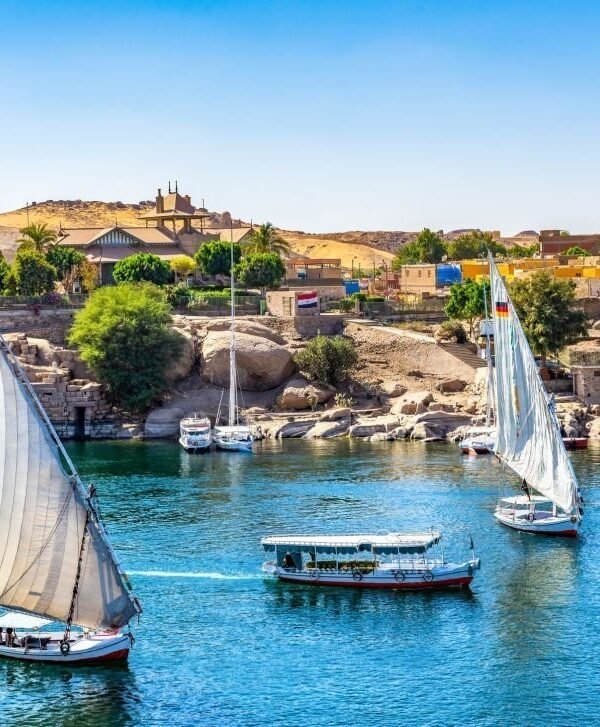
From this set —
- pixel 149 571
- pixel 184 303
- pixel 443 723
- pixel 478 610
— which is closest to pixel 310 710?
pixel 443 723

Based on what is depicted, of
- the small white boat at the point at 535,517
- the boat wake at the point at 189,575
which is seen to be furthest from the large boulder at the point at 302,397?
the boat wake at the point at 189,575

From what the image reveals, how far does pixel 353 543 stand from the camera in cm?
4391

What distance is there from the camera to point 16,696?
35.0 metres

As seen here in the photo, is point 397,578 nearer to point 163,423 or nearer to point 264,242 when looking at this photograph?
point 163,423

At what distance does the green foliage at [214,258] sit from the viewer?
95500 millimetres

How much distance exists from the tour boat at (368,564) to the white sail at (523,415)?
21.8 ft

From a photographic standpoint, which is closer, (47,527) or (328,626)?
(47,527)

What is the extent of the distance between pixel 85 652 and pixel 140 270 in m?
55.7

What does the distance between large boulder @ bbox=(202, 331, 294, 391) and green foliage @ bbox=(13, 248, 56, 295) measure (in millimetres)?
14078

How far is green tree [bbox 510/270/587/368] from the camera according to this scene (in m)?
74.2

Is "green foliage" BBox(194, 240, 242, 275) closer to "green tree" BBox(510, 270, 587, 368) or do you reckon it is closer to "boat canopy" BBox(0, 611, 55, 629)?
"green tree" BBox(510, 270, 587, 368)

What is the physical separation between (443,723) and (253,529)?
1767cm

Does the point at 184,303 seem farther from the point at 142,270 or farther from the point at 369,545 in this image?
the point at 369,545

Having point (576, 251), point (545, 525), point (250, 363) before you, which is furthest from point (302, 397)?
point (576, 251)
